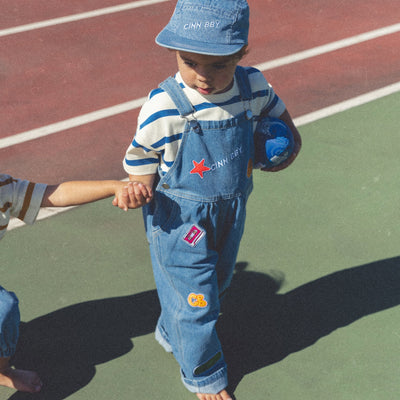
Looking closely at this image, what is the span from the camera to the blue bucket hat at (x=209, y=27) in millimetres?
3109

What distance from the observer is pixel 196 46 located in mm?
3080

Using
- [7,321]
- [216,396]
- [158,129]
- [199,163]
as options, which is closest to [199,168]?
[199,163]

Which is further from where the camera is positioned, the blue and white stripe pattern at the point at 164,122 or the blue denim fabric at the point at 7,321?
the blue denim fabric at the point at 7,321

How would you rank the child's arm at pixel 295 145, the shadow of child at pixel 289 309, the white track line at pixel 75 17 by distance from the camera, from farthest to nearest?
the white track line at pixel 75 17
the shadow of child at pixel 289 309
the child's arm at pixel 295 145

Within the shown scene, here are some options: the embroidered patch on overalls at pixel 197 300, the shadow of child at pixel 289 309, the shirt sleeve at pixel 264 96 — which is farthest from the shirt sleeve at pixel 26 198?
the shadow of child at pixel 289 309

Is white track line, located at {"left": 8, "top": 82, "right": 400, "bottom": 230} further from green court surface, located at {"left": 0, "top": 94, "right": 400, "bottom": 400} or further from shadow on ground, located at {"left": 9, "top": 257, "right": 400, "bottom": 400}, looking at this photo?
shadow on ground, located at {"left": 9, "top": 257, "right": 400, "bottom": 400}

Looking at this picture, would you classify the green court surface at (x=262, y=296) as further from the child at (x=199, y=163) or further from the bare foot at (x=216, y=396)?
the child at (x=199, y=163)

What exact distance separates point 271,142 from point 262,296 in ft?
4.83

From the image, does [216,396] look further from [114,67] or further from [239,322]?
[114,67]

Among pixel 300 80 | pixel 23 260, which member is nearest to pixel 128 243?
pixel 23 260

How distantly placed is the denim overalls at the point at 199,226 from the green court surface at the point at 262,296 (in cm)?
41

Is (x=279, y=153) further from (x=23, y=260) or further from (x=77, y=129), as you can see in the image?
(x=77, y=129)

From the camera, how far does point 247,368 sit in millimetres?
4086

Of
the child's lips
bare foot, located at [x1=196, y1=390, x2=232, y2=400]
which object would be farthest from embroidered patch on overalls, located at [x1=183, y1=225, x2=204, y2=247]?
bare foot, located at [x1=196, y1=390, x2=232, y2=400]
